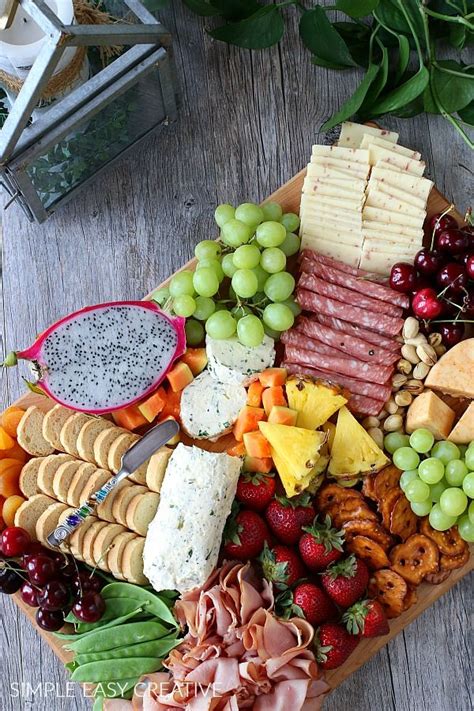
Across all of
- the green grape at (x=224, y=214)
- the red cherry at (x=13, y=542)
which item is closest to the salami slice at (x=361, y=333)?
the green grape at (x=224, y=214)

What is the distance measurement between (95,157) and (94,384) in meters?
0.63

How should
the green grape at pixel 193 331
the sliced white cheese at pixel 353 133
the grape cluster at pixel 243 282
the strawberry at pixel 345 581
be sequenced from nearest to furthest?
the strawberry at pixel 345 581, the grape cluster at pixel 243 282, the green grape at pixel 193 331, the sliced white cheese at pixel 353 133

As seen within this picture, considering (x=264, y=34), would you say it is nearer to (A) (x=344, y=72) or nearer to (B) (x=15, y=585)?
(A) (x=344, y=72)

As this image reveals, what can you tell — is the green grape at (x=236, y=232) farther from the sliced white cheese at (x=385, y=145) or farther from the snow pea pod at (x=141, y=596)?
the snow pea pod at (x=141, y=596)

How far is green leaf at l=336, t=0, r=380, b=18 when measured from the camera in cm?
194

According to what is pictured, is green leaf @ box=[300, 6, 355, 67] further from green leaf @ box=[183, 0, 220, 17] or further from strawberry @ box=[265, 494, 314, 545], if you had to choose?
strawberry @ box=[265, 494, 314, 545]

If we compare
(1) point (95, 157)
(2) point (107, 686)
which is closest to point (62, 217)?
(1) point (95, 157)

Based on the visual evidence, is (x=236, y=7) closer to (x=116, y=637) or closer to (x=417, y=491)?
(x=417, y=491)

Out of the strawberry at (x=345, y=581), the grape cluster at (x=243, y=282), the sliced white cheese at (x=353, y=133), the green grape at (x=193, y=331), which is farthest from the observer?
the sliced white cheese at (x=353, y=133)

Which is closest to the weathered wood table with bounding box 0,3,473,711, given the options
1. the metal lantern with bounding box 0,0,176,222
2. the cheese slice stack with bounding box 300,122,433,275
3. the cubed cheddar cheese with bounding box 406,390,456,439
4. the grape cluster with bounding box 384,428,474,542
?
the metal lantern with bounding box 0,0,176,222

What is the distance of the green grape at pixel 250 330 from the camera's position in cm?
186

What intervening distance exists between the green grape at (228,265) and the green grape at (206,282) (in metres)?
0.04

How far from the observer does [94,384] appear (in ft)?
6.36

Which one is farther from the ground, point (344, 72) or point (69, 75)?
point (69, 75)
